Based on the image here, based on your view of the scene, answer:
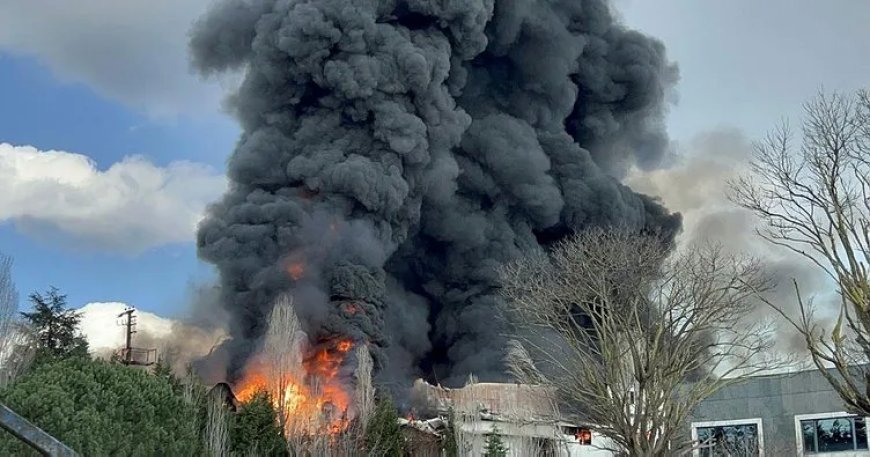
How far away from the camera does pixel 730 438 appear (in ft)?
119

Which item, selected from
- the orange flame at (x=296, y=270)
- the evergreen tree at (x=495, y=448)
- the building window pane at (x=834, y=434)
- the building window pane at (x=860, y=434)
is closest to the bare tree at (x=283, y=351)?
the orange flame at (x=296, y=270)

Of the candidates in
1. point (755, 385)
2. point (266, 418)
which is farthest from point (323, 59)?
point (755, 385)

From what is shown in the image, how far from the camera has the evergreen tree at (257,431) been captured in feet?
109

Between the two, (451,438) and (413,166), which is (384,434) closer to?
(451,438)

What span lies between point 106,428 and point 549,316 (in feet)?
38.4

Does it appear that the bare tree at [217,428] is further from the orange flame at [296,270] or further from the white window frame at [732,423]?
the white window frame at [732,423]

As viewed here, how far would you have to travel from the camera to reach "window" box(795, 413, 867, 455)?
3362cm

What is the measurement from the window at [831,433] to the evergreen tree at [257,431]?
19.3 metres

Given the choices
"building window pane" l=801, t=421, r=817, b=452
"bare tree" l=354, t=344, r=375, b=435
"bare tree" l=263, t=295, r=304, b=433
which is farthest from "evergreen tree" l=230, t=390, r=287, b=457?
"building window pane" l=801, t=421, r=817, b=452

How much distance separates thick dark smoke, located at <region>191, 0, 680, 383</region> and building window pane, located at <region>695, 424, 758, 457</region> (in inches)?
587

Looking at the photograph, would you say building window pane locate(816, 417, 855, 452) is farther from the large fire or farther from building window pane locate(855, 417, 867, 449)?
the large fire

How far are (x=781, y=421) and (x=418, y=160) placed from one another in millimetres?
23440

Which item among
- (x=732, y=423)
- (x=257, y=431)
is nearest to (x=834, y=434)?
(x=732, y=423)

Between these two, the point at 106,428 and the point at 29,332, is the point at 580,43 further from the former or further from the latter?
the point at 106,428
